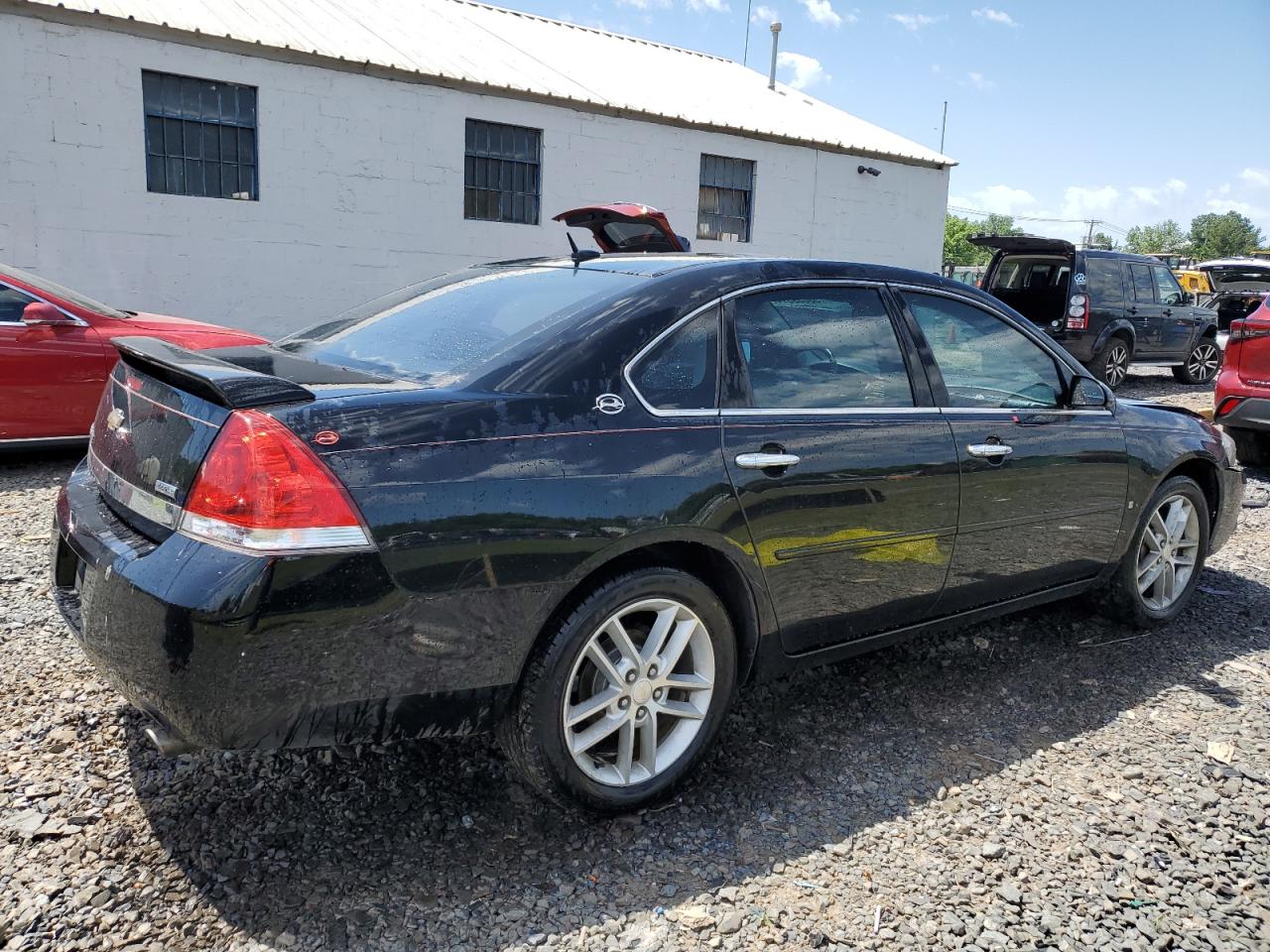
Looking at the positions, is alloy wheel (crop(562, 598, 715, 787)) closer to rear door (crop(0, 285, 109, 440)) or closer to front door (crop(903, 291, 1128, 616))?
front door (crop(903, 291, 1128, 616))

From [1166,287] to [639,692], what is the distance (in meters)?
13.5

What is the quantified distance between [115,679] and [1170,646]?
13.4 ft

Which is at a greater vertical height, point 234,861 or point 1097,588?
point 1097,588

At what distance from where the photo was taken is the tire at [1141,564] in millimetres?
4316

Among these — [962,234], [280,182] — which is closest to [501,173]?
[280,182]

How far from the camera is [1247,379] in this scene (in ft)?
24.8

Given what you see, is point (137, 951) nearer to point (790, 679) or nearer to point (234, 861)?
point (234, 861)

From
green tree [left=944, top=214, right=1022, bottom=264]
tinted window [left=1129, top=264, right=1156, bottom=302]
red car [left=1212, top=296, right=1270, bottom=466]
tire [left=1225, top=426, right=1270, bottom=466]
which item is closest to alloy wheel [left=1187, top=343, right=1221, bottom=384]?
tinted window [left=1129, top=264, right=1156, bottom=302]

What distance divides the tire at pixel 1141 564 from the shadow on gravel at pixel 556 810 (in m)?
0.45

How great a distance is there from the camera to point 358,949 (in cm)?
223

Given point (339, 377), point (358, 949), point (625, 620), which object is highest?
point (339, 377)

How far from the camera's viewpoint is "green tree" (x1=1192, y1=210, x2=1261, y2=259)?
11338 centimetres

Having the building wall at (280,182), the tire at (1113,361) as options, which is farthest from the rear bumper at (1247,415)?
the building wall at (280,182)

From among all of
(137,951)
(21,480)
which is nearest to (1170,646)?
(137,951)
